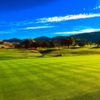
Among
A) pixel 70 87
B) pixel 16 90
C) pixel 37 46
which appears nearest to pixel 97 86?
pixel 70 87

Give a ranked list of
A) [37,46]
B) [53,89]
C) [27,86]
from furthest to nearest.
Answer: [37,46], [27,86], [53,89]

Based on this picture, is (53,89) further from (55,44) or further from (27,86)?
(55,44)

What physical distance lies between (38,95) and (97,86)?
3.75 meters

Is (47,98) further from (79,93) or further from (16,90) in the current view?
(16,90)

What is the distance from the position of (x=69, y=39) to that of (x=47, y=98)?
496ft

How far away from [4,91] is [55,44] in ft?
493

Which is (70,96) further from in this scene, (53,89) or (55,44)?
(55,44)

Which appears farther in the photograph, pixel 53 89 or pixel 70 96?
pixel 53 89

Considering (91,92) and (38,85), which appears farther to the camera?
(38,85)

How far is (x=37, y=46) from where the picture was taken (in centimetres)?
16362

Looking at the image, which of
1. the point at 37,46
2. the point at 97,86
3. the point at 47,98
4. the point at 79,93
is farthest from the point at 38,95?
the point at 37,46

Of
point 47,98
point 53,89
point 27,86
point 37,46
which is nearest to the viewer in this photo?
point 47,98

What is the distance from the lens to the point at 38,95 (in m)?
14.4

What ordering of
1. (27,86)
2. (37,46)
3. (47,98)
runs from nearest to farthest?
(47,98)
(27,86)
(37,46)
